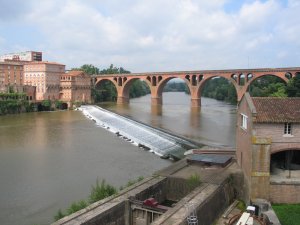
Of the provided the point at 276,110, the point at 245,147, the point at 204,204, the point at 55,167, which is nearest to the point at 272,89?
the point at 55,167

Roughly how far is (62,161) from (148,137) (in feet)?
36.4

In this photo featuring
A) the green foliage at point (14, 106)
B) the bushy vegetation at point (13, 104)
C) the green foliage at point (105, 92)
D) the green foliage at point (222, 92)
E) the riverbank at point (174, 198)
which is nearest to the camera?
the riverbank at point (174, 198)

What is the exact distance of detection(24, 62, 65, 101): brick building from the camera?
77500mm

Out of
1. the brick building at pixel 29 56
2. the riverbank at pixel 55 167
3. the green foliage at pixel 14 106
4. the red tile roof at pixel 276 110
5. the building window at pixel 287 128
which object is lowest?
the riverbank at pixel 55 167

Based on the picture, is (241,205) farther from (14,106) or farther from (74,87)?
(74,87)

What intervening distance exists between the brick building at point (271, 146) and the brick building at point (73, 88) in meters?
63.6

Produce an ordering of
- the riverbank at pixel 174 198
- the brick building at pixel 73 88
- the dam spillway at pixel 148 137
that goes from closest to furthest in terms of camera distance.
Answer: the riverbank at pixel 174 198 → the dam spillway at pixel 148 137 → the brick building at pixel 73 88

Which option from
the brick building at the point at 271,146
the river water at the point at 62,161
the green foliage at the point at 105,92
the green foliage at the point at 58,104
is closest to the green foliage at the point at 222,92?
the green foliage at the point at 105,92

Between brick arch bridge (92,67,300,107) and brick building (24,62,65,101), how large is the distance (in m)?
19.2

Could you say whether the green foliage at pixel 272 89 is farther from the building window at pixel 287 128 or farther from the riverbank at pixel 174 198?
the building window at pixel 287 128

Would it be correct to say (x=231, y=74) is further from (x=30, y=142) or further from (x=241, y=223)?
(x=241, y=223)

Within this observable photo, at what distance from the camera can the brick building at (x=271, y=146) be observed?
1670 cm

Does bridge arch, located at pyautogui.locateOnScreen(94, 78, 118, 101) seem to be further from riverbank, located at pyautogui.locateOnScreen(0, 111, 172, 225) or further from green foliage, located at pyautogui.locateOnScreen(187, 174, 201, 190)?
green foliage, located at pyautogui.locateOnScreen(187, 174, 201, 190)

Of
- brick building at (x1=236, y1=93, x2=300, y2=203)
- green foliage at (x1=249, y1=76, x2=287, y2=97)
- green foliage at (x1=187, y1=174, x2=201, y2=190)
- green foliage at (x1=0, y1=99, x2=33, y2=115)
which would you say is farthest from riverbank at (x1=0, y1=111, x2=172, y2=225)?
green foliage at (x1=249, y1=76, x2=287, y2=97)
